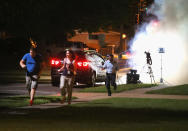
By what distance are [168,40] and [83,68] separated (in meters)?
11.7

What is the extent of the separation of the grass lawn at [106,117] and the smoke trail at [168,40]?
17.5 meters

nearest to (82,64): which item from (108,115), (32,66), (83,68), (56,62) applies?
(83,68)

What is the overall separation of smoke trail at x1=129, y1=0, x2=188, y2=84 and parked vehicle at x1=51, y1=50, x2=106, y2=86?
347 inches

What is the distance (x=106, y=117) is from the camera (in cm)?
1485

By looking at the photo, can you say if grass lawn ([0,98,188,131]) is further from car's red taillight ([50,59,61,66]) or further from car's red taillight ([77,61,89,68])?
car's red taillight ([50,59,61,66])

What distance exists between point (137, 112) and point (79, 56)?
11.2 metres

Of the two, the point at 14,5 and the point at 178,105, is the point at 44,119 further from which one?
the point at 14,5

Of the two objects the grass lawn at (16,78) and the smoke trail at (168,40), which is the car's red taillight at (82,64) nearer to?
the grass lawn at (16,78)

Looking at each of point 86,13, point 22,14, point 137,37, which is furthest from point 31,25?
point 137,37

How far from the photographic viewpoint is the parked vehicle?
2688 cm

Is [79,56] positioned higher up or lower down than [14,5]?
lower down

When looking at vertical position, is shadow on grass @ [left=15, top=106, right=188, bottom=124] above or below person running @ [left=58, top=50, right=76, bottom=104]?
below

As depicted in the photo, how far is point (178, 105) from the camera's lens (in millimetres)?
18391

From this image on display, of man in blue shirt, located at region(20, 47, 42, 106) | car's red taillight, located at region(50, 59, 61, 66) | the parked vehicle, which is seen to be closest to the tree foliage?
the parked vehicle
